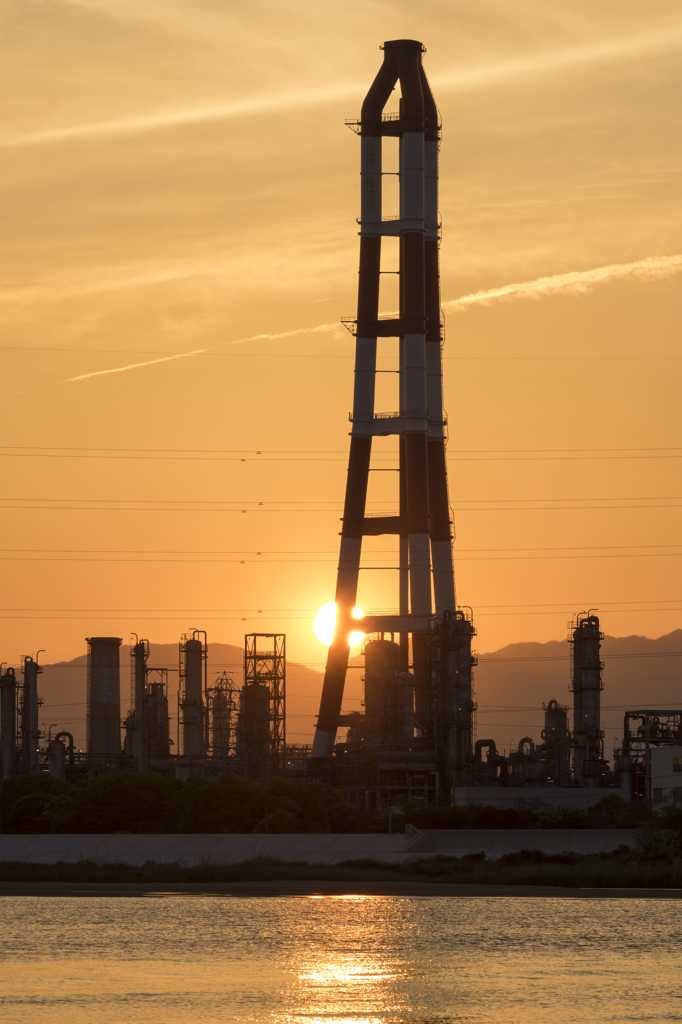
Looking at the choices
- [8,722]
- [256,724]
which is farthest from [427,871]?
[8,722]

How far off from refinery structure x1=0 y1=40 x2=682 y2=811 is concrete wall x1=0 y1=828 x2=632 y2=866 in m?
15.6

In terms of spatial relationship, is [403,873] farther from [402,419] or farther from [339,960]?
[402,419]

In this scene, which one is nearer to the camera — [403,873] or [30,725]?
[403,873]

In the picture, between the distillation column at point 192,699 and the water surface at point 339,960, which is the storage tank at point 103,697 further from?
the water surface at point 339,960

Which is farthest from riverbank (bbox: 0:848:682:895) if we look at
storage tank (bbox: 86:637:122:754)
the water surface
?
storage tank (bbox: 86:637:122:754)

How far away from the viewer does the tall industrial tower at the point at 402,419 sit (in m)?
101

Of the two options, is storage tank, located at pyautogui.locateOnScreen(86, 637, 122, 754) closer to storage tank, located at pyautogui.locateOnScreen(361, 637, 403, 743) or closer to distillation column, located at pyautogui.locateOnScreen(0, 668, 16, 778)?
distillation column, located at pyautogui.locateOnScreen(0, 668, 16, 778)

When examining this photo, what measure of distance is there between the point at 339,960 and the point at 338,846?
2379 cm

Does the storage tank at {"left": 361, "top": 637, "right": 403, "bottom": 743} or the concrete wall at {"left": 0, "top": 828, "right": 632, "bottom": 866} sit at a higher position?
the storage tank at {"left": 361, "top": 637, "right": 403, "bottom": 743}

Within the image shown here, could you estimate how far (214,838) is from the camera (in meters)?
70.8

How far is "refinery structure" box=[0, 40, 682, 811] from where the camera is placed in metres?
90.8

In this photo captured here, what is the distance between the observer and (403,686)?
93812 millimetres

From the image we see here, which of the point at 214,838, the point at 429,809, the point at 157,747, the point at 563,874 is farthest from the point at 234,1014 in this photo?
the point at 157,747

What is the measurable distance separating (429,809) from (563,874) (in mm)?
17276
